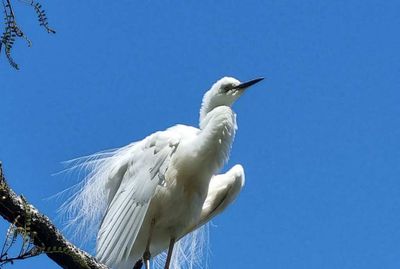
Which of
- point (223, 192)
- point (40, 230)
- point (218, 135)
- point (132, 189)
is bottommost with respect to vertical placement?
point (40, 230)

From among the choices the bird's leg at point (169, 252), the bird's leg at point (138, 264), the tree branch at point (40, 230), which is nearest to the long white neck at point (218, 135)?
the bird's leg at point (169, 252)

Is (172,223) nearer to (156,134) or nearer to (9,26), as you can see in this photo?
(156,134)

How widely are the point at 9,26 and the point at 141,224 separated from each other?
3019mm

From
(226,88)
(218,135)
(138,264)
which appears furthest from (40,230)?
(226,88)

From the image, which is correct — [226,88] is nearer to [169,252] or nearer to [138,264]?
[169,252]

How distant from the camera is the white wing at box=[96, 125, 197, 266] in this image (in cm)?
492

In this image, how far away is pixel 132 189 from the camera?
530 cm

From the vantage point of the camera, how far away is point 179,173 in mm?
5586

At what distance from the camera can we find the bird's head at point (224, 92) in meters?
5.88

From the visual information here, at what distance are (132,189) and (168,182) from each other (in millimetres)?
336

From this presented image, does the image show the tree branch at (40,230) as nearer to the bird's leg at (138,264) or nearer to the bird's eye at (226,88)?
the bird's leg at (138,264)

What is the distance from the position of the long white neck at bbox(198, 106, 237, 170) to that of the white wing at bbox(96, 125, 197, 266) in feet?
0.74

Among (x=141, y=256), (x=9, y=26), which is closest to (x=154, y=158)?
(x=141, y=256)

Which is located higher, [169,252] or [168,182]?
[168,182]
